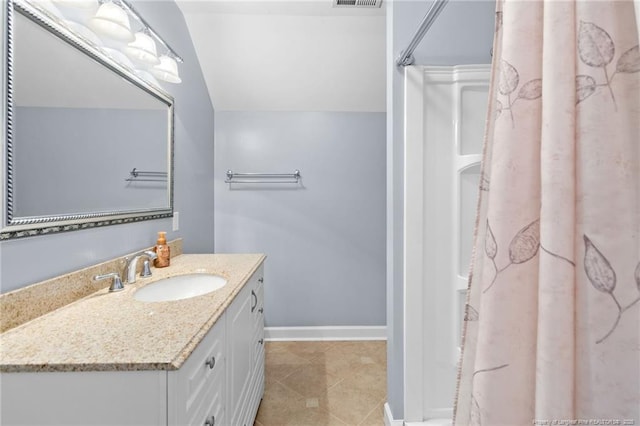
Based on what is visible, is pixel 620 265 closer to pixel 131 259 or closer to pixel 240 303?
pixel 240 303

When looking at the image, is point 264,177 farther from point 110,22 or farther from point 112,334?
point 112,334

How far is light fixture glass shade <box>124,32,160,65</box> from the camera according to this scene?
4.45ft

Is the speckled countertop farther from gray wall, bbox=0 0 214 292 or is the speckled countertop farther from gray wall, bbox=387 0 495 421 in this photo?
gray wall, bbox=387 0 495 421

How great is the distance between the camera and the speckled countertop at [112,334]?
2.22 feet

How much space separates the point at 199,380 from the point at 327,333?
1.97 m

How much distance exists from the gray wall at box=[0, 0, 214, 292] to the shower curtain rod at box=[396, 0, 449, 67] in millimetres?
1410

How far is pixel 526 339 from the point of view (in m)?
0.49

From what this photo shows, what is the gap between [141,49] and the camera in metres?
1.37

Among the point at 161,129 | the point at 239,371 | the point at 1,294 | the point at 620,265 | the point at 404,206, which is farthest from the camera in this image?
the point at 161,129

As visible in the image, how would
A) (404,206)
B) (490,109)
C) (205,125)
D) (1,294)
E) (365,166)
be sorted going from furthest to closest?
1. (365,166)
2. (205,125)
3. (404,206)
4. (1,294)
5. (490,109)

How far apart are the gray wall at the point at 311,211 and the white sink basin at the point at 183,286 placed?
1129 millimetres

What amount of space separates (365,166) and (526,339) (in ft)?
7.51

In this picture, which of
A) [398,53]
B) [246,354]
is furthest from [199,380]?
[398,53]

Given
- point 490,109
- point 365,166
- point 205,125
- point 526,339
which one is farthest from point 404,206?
point 205,125
